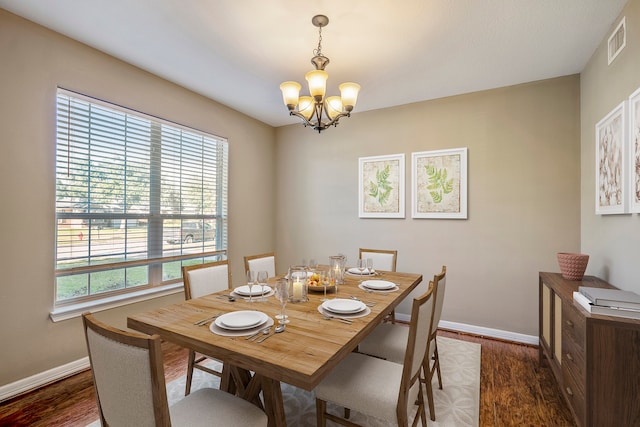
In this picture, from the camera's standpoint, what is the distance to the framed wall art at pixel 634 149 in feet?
5.76

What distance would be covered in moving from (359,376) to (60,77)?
296 centimetres

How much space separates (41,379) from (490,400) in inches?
126

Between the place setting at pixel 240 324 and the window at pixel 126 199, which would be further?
the window at pixel 126 199

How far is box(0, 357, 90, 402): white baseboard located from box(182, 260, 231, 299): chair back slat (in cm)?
116

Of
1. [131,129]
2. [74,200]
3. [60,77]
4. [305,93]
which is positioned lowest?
[74,200]

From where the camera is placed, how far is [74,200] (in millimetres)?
2367

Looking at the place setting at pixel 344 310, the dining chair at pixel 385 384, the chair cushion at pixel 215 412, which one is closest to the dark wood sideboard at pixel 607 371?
the dining chair at pixel 385 384

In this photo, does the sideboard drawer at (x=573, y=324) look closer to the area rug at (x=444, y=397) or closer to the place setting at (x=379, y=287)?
the area rug at (x=444, y=397)

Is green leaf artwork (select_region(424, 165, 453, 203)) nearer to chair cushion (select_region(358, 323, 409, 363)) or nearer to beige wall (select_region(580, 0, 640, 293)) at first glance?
beige wall (select_region(580, 0, 640, 293))

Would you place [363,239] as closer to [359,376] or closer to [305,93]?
[305,93]

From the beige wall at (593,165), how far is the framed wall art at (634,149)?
0.24 feet

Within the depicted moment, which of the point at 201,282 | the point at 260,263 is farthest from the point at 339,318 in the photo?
the point at 260,263

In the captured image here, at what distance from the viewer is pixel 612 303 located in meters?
1.52

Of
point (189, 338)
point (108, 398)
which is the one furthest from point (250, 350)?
point (108, 398)
